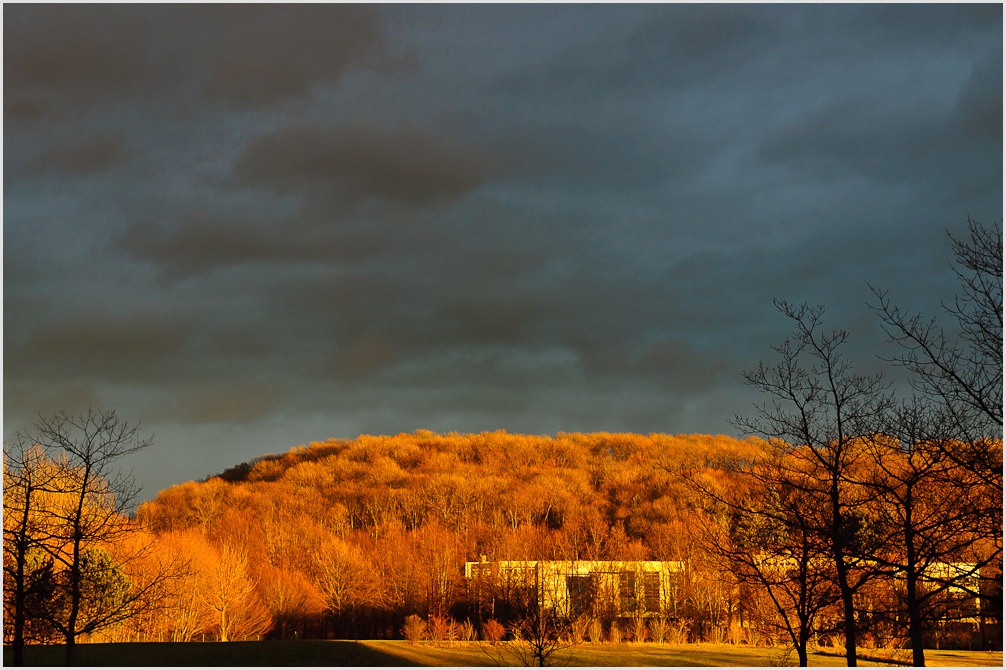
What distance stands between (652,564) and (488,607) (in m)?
9.99

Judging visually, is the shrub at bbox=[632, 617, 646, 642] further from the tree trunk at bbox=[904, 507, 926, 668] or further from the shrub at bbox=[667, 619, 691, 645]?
the tree trunk at bbox=[904, 507, 926, 668]

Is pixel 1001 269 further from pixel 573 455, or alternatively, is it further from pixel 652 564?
pixel 573 455

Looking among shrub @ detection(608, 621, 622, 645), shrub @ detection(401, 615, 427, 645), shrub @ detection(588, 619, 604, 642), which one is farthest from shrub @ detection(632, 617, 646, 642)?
shrub @ detection(401, 615, 427, 645)

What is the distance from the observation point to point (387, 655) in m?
28.9

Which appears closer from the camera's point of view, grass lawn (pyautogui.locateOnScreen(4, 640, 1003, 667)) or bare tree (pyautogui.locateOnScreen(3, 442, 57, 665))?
bare tree (pyautogui.locateOnScreen(3, 442, 57, 665))

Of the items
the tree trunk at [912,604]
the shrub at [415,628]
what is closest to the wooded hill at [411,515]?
the shrub at [415,628]

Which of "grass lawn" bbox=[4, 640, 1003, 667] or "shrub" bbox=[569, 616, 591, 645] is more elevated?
"grass lawn" bbox=[4, 640, 1003, 667]

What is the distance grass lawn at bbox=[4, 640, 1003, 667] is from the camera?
25.0m

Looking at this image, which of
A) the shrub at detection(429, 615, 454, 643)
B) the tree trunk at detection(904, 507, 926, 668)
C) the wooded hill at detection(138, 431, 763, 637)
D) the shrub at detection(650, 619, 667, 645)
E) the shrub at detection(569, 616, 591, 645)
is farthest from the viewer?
the wooded hill at detection(138, 431, 763, 637)

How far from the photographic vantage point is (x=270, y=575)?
48.7 m

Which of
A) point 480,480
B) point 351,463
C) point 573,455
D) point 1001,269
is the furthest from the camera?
point 573,455

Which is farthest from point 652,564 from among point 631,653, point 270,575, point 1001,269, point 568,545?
point 1001,269

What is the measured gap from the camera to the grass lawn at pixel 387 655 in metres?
25.0

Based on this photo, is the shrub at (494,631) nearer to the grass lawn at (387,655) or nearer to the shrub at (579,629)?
the shrub at (579,629)
